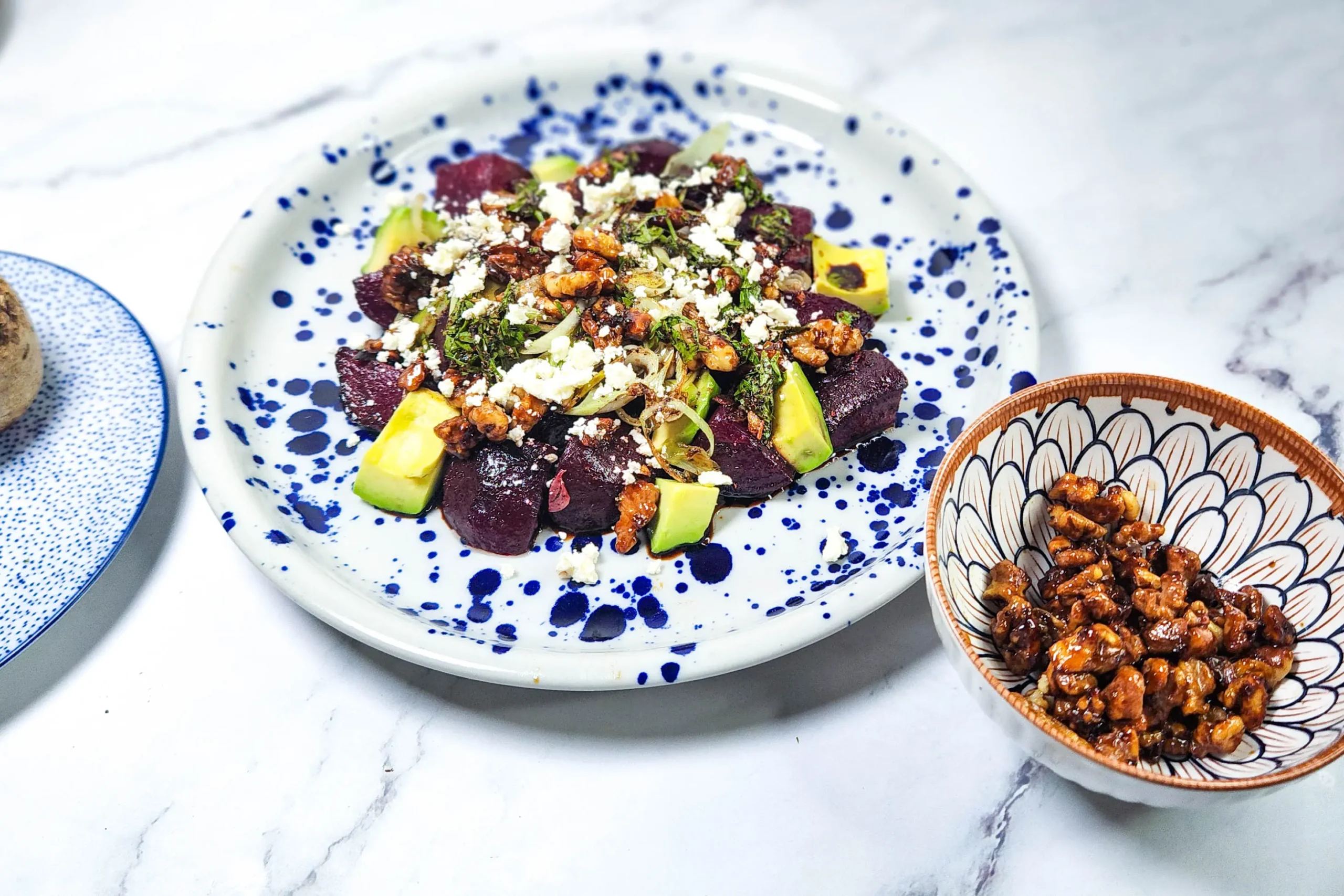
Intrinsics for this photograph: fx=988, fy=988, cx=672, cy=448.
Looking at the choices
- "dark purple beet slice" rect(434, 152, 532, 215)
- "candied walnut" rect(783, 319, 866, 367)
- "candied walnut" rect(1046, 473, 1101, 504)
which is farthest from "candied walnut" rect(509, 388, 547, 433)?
"candied walnut" rect(1046, 473, 1101, 504)

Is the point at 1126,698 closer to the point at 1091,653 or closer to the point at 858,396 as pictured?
the point at 1091,653

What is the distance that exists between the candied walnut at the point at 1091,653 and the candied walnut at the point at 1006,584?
12cm

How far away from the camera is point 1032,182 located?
294cm

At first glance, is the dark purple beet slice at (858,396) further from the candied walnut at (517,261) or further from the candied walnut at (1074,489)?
the candied walnut at (517,261)

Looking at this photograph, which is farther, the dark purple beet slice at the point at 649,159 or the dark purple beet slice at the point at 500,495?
the dark purple beet slice at the point at 649,159

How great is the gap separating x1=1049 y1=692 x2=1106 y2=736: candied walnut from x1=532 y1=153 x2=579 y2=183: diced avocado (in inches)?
70.7

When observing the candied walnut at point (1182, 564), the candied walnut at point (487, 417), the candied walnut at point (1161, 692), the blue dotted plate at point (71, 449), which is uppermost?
the candied walnut at point (1182, 564)

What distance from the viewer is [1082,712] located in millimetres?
1480

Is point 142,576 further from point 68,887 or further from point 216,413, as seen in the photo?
point 68,887

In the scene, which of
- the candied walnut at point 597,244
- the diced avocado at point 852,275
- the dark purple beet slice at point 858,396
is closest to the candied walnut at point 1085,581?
the dark purple beet slice at point 858,396

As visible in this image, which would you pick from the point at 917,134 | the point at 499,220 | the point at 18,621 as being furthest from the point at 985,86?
the point at 18,621

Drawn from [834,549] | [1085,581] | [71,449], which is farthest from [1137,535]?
[71,449]

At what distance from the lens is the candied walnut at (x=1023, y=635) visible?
5.13 feet

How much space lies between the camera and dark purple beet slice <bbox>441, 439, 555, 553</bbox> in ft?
6.27
